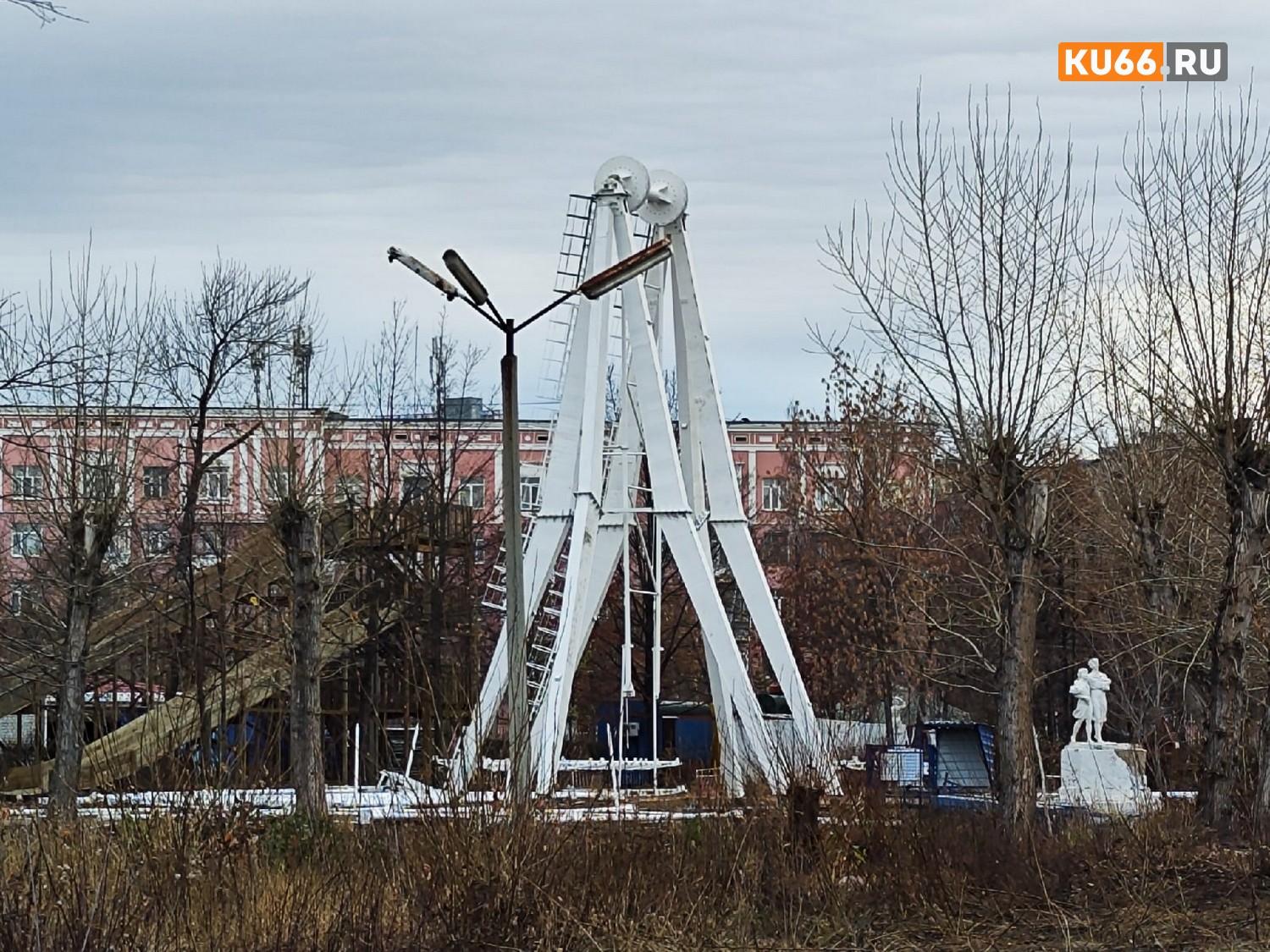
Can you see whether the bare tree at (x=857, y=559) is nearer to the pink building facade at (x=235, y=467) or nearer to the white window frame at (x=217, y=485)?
the pink building facade at (x=235, y=467)

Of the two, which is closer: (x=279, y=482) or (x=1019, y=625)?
(x=1019, y=625)

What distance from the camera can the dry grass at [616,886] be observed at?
1025 cm

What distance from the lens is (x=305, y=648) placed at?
69.7 ft

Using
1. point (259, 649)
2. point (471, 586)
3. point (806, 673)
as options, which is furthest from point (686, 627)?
point (259, 649)

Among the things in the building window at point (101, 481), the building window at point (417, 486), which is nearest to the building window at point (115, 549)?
the building window at point (101, 481)

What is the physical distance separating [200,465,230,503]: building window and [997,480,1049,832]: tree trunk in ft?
61.0

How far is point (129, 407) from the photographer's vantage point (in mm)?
24547

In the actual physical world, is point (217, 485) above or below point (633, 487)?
above

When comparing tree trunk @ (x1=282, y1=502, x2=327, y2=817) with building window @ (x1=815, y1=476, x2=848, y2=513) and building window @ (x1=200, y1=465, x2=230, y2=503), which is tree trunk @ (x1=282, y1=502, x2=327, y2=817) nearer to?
building window @ (x1=200, y1=465, x2=230, y2=503)

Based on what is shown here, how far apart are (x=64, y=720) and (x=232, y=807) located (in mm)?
10413

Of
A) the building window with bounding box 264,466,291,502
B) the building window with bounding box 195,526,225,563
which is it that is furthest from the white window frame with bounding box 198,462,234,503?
the building window with bounding box 264,466,291,502

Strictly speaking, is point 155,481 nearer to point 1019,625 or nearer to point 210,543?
point 210,543

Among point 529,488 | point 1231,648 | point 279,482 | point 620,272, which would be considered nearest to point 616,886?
point 620,272

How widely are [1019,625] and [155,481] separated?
19.2 metres
